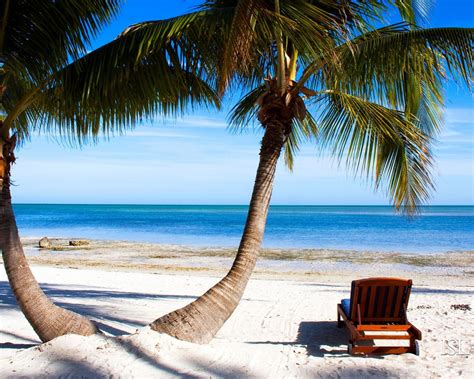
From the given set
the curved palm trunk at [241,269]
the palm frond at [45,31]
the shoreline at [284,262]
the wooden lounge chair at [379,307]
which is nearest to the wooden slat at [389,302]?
the wooden lounge chair at [379,307]

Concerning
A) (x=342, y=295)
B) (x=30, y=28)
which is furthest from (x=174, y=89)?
(x=342, y=295)

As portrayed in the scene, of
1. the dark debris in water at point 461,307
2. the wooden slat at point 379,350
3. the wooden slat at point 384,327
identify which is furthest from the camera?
the dark debris in water at point 461,307

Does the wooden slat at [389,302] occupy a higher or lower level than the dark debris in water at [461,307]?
higher

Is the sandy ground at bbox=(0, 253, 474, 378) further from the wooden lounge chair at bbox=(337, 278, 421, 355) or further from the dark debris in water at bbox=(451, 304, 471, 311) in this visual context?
the wooden lounge chair at bbox=(337, 278, 421, 355)

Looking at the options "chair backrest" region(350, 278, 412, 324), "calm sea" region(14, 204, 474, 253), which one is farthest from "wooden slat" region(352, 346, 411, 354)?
"calm sea" region(14, 204, 474, 253)

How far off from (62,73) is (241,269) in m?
2.64

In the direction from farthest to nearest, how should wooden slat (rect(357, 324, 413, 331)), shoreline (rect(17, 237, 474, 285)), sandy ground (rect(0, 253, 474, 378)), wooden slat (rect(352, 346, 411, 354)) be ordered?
shoreline (rect(17, 237, 474, 285)) < wooden slat (rect(357, 324, 413, 331)) < wooden slat (rect(352, 346, 411, 354)) < sandy ground (rect(0, 253, 474, 378))

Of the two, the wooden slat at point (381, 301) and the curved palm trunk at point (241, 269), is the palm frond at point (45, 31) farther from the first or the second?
the wooden slat at point (381, 301)

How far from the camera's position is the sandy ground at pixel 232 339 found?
4.33 m

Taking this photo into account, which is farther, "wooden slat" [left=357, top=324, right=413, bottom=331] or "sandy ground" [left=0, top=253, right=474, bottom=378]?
"wooden slat" [left=357, top=324, right=413, bottom=331]

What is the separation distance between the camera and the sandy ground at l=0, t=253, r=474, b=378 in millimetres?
4332

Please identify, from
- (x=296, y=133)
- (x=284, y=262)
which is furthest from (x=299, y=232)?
(x=296, y=133)

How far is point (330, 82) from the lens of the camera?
5375 millimetres

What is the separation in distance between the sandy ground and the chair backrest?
1.57ft
